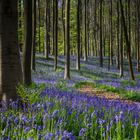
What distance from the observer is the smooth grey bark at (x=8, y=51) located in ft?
24.1

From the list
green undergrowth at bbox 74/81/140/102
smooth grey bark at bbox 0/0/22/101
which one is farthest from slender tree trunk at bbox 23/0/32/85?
smooth grey bark at bbox 0/0/22/101

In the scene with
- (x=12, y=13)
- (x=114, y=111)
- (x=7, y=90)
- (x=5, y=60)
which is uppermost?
(x=12, y=13)

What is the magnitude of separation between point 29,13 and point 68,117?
827cm

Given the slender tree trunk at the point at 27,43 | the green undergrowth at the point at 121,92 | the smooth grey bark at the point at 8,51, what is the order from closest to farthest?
the smooth grey bark at the point at 8,51 < the slender tree trunk at the point at 27,43 < the green undergrowth at the point at 121,92

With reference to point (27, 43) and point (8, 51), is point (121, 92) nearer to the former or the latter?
point (27, 43)

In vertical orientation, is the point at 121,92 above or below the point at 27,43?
below

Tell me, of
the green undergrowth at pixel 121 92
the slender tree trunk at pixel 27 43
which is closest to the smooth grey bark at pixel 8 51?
the slender tree trunk at pixel 27 43

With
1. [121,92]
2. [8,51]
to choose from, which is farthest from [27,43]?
[8,51]

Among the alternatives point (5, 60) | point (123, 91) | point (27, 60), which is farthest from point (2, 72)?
point (123, 91)

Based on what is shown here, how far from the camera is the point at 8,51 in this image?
292 inches

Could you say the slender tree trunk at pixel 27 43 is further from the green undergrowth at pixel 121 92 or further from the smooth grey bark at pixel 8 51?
the smooth grey bark at pixel 8 51

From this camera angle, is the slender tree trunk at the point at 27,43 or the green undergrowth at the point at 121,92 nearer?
the slender tree trunk at the point at 27,43

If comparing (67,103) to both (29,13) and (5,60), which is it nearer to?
(5,60)

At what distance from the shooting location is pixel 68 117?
6633mm
